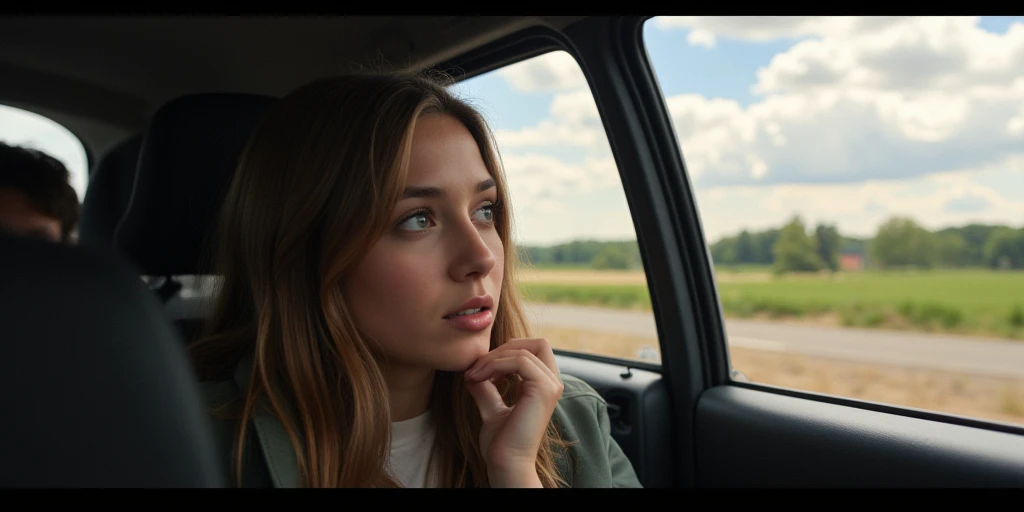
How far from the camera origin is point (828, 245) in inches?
99.4

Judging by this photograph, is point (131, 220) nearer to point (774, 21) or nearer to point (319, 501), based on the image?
point (319, 501)

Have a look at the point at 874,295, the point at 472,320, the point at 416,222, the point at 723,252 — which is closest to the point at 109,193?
the point at 416,222

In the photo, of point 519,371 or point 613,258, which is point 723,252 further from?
point 519,371

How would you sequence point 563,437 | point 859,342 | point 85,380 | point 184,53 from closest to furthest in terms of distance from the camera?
point 85,380 → point 563,437 → point 184,53 → point 859,342

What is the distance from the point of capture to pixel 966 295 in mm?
2684

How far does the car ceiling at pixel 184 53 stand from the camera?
6.84 ft

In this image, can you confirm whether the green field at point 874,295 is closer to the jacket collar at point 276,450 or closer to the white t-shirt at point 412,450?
the white t-shirt at point 412,450

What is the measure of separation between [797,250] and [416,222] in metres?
1.91

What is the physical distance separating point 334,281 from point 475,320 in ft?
0.84

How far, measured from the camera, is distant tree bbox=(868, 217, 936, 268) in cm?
237

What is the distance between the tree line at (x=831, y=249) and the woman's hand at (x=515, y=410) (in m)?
0.47

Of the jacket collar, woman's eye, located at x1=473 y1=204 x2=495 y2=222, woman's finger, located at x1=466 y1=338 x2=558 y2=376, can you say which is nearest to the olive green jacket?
the jacket collar

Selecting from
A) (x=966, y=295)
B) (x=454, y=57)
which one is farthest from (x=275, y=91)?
(x=966, y=295)

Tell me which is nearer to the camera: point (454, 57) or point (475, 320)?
point (475, 320)
